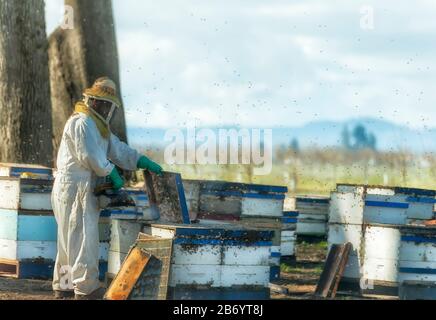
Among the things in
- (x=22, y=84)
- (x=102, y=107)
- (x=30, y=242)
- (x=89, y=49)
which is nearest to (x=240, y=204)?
(x=30, y=242)

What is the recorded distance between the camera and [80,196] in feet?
32.8

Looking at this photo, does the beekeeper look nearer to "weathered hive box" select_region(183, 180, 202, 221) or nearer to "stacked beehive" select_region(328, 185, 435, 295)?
"weathered hive box" select_region(183, 180, 202, 221)

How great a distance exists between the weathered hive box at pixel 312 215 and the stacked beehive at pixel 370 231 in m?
2.87

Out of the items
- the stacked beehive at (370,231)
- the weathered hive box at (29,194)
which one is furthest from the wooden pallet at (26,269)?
the stacked beehive at (370,231)

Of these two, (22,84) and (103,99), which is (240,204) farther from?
(22,84)

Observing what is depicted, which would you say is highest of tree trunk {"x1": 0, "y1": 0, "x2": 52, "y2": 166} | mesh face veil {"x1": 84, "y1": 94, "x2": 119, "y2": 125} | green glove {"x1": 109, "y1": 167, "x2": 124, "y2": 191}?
tree trunk {"x1": 0, "y1": 0, "x2": 52, "y2": 166}

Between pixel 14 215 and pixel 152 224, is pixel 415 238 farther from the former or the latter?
pixel 14 215

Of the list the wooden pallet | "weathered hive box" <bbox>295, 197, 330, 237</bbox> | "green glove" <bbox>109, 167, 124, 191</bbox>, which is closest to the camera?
"green glove" <bbox>109, 167, 124, 191</bbox>

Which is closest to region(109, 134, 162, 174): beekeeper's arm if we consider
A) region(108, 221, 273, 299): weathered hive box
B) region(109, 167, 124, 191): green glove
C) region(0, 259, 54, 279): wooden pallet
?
region(109, 167, 124, 191): green glove

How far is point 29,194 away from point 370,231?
3.53 m

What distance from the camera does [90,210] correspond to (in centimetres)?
1002

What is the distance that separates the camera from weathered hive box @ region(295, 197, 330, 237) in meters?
15.3

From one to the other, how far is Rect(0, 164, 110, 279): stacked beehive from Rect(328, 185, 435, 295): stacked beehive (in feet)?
8.19
